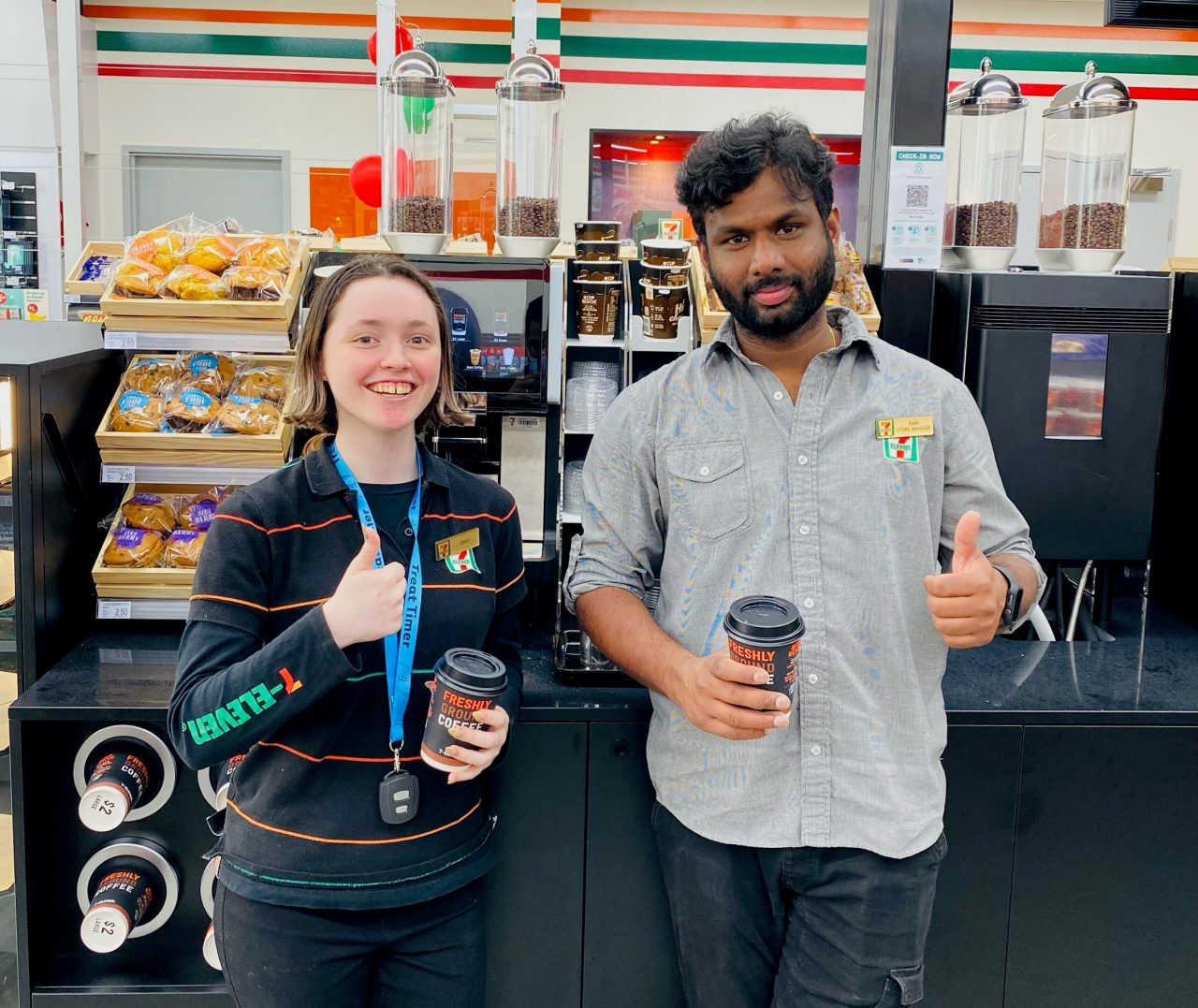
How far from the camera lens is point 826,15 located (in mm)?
8719

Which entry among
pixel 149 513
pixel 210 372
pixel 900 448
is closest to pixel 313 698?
pixel 900 448

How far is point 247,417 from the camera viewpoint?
2.33 meters

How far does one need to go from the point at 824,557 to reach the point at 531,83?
4.97ft

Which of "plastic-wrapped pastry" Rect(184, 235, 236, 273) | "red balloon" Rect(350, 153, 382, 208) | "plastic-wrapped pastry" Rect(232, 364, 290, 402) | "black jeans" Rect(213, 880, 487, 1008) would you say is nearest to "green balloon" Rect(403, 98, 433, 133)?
"plastic-wrapped pastry" Rect(184, 235, 236, 273)

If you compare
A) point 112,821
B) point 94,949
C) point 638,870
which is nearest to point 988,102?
point 638,870

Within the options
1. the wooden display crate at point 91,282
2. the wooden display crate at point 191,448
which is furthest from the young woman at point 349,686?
the wooden display crate at point 91,282

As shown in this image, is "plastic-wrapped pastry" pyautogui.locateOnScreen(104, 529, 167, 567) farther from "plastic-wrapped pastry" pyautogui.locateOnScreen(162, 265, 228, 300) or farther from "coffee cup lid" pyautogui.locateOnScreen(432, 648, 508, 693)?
"coffee cup lid" pyautogui.locateOnScreen(432, 648, 508, 693)

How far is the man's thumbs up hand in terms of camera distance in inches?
56.9

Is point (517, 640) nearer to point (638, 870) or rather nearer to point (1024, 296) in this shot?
point (638, 870)

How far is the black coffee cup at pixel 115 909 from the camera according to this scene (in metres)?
1.97

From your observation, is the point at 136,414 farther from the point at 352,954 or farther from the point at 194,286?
the point at 352,954

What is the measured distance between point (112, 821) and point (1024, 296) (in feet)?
7.06

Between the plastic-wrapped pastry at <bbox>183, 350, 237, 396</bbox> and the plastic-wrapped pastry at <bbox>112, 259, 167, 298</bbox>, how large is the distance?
0.57 feet

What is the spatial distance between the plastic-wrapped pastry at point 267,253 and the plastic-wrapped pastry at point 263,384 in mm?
244
